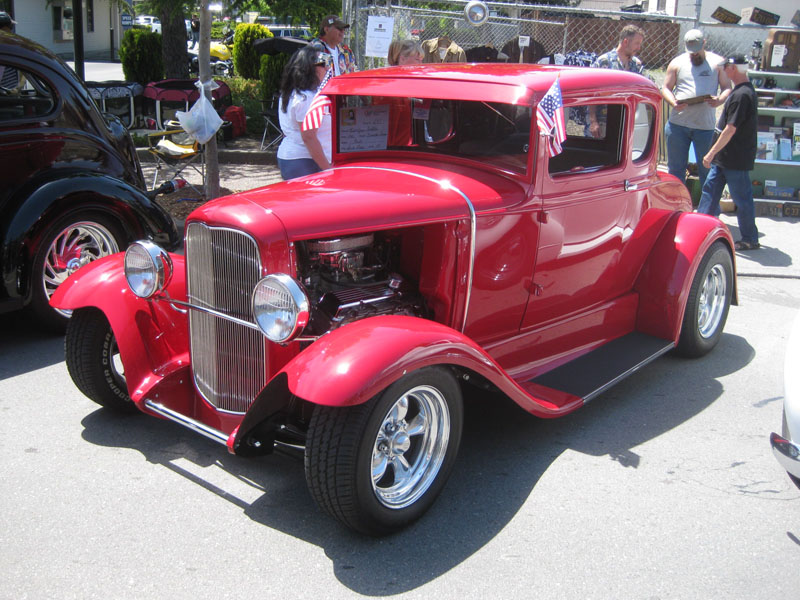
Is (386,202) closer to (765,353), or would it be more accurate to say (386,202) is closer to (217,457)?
(217,457)

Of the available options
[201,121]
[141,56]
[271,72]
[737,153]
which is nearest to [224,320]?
[201,121]

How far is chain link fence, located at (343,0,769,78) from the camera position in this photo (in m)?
8.31

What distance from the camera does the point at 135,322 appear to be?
3.64 meters

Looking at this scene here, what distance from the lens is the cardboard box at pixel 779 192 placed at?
903 centimetres

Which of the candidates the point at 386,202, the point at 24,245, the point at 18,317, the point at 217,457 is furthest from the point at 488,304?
the point at 18,317

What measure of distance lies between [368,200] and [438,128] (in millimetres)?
960

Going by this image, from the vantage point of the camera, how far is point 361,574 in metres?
2.84

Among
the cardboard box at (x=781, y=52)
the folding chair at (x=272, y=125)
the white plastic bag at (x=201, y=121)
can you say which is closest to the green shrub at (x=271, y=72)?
the folding chair at (x=272, y=125)

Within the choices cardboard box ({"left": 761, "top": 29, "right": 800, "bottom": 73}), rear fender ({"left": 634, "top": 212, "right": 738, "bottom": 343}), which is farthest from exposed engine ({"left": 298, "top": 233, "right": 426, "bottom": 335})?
cardboard box ({"left": 761, "top": 29, "right": 800, "bottom": 73})

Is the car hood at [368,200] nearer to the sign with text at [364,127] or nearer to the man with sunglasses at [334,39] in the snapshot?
the sign with text at [364,127]

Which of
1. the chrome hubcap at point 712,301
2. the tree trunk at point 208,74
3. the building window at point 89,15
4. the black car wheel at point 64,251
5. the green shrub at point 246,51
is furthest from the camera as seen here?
the building window at point 89,15

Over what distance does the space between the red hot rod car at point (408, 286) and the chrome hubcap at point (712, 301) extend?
0.73ft

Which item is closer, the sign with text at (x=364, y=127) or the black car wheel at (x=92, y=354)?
the black car wheel at (x=92, y=354)

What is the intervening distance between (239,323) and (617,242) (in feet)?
7.73
